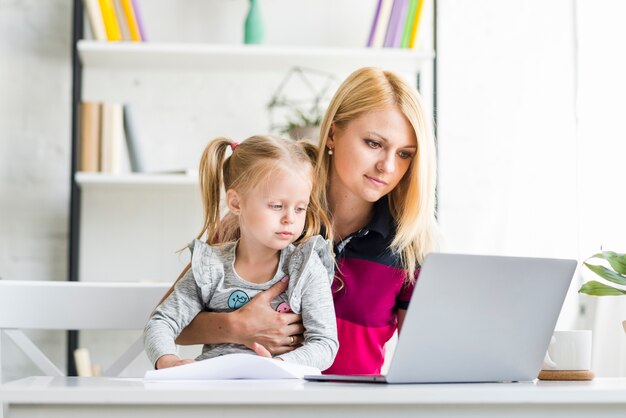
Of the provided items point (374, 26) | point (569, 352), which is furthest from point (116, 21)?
point (569, 352)

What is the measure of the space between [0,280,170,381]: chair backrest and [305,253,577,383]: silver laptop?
0.65 metres

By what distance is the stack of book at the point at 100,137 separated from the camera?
7.86 ft

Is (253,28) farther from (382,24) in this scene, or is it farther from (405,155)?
(405,155)

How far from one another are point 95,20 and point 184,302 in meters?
1.34

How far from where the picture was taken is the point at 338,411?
0.76m

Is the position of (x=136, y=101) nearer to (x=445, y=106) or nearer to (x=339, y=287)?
(x=445, y=106)

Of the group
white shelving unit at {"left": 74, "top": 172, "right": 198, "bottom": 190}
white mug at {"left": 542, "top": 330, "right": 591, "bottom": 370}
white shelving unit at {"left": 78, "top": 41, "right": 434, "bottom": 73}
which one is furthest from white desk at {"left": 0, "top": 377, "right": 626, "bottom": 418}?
white shelving unit at {"left": 78, "top": 41, "right": 434, "bottom": 73}

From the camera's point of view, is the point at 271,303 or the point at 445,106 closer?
the point at 271,303

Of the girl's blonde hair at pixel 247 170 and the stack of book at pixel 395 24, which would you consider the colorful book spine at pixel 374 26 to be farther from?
the girl's blonde hair at pixel 247 170

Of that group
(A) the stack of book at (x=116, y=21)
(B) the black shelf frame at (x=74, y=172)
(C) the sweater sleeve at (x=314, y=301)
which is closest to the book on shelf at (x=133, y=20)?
(A) the stack of book at (x=116, y=21)

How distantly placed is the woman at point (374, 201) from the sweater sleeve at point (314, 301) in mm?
159

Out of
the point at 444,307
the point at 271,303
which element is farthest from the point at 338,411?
the point at 271,303

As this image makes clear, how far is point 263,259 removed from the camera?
1.35m

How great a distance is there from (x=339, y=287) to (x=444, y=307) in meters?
0.66
